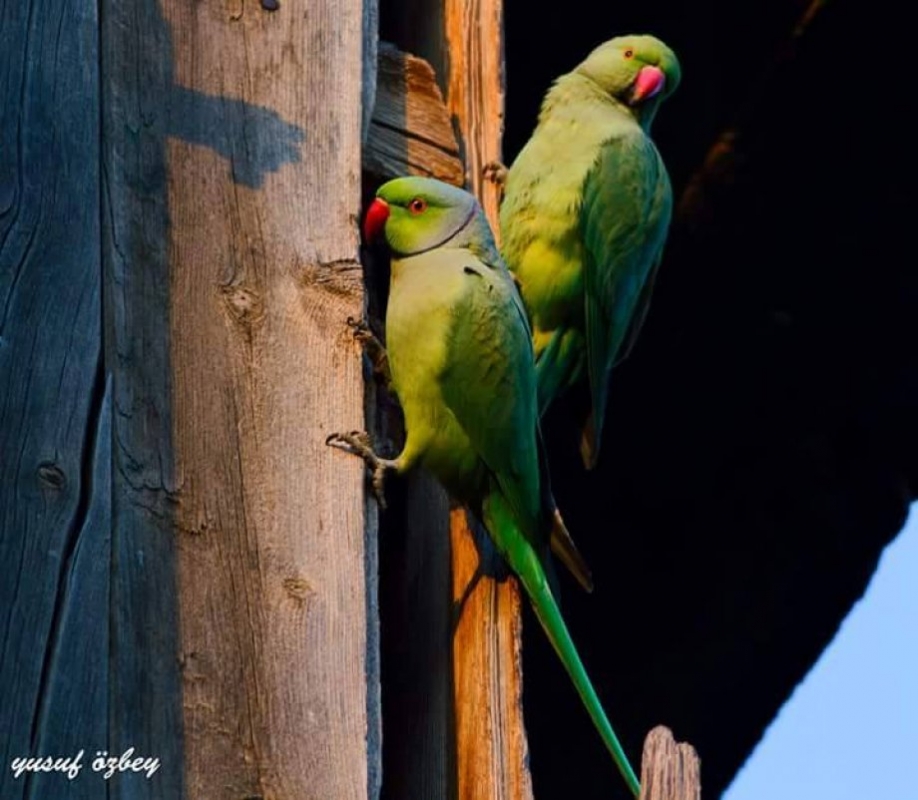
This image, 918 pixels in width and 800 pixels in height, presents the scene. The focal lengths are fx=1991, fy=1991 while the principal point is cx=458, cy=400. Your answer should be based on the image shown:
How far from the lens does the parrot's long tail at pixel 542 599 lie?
9.86ft

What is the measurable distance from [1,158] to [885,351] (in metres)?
1.78

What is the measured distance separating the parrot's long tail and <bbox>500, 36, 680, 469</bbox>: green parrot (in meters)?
0.59

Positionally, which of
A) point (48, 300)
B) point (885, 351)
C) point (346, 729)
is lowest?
point (346, 729)

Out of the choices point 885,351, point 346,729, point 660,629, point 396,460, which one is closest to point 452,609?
point 396,460

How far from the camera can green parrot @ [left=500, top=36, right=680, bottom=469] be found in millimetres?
3777

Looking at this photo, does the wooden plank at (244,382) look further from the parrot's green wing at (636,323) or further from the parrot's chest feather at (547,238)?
the parrot's green wing at (636,323)

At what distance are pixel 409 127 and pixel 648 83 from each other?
0.68m

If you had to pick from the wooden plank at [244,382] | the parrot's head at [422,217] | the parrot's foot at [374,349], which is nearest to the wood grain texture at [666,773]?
the wooden plank at [244,382]

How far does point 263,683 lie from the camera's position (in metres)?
2.71

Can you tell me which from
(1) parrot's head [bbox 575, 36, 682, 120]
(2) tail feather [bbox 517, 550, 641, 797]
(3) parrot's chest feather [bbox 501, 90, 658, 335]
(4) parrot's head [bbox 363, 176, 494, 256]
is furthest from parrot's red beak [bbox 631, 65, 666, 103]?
(2) tail feather [bbox 517, 550, 641, 797]

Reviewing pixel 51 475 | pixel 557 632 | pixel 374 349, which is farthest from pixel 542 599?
pixel 51 475

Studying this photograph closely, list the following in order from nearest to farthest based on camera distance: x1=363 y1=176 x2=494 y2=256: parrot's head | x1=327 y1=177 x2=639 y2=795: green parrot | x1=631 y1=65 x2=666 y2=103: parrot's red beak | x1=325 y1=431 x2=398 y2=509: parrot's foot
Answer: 1. x1=325 y1=431 x2=398 y2=509: parrot's foot
2. x1=327 y1=177 x2=639 y2=795: green parrot
3. x1=363 y1=176 x2=494 y2=256: parrot's head
4. x1=631 y1=65 x2=666 y2=103: parrot's red beak

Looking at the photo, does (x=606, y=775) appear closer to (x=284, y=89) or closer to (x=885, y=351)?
(x=885, y=351)

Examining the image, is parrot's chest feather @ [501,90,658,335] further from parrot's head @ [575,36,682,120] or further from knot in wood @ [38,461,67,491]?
knot in wood @ [38,461,67,491]
